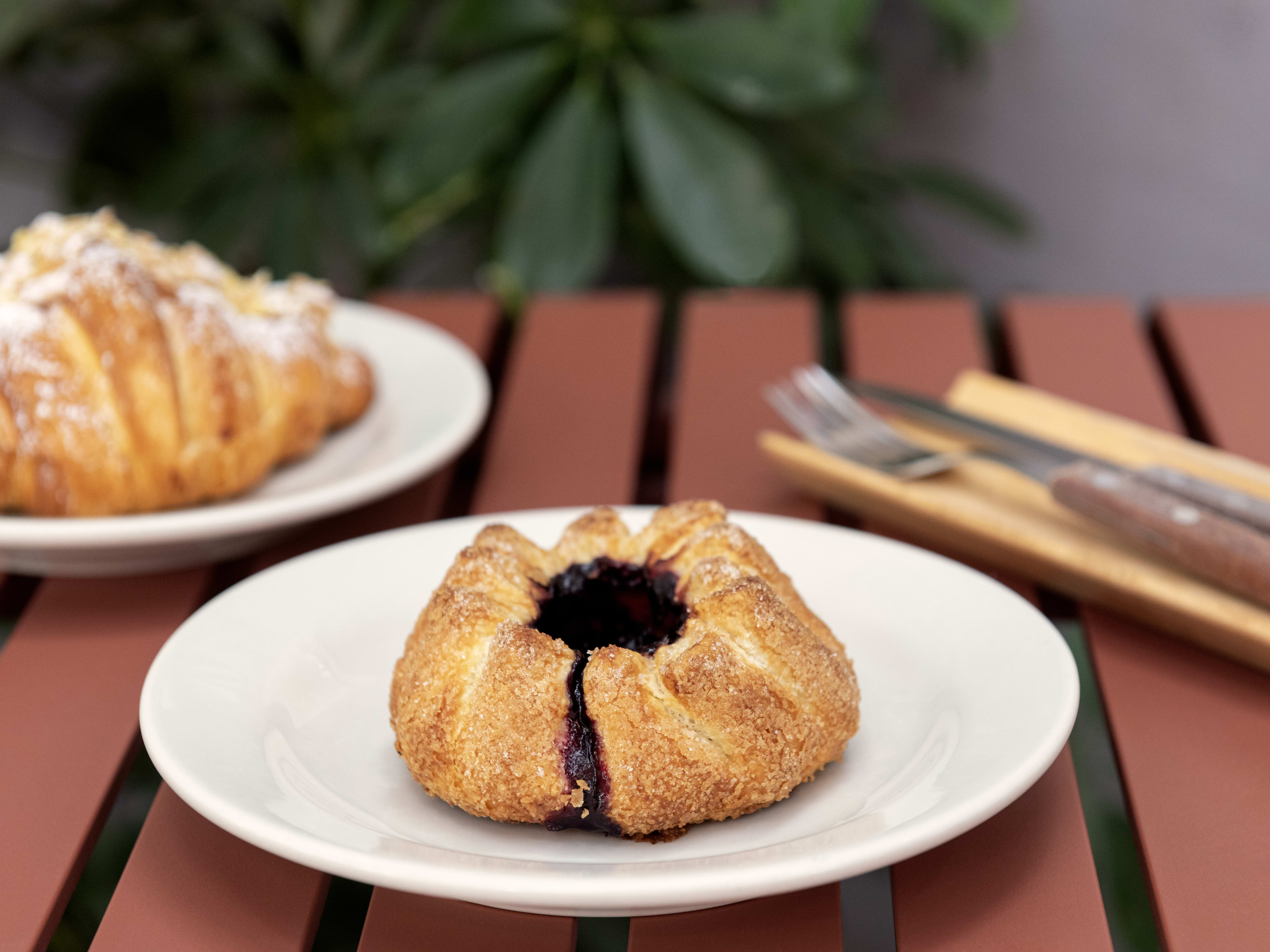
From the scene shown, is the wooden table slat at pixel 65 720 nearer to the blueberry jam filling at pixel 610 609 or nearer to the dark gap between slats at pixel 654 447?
the blueberry jam filling at pixel 610 609

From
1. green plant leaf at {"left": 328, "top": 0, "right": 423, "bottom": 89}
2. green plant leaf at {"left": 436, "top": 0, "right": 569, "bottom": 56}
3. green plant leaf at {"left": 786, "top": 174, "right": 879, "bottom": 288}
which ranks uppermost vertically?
green plant leaf at {"left": 436, "top": 0, "right": 569, "bottom": 56}

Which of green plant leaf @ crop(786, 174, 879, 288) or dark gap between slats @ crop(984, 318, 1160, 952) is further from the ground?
dark gap between slats @ crop(984, 318, 1160, 952)

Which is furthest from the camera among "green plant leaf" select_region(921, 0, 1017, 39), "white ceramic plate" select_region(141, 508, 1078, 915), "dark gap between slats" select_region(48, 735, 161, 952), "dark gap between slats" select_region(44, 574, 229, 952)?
"green plant leaf" select_region(921, 0, 1017, 39)

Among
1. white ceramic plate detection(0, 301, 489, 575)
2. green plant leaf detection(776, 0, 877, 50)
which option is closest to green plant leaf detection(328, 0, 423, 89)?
green plant leaf detection(776, 0, 877, 50)

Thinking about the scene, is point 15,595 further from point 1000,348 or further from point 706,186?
point 706,186

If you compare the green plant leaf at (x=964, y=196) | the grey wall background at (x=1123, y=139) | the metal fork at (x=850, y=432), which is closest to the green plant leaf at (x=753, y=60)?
the green plant leaf at (x=964, y=196)

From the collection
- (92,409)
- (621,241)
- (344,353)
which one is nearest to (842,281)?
(621,241)

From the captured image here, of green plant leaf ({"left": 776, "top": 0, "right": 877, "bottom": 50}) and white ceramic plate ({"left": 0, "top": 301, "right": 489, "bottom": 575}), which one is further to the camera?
green plant leaf ({"left": 776, "top": 0, "right": 877, "bottom": 50})

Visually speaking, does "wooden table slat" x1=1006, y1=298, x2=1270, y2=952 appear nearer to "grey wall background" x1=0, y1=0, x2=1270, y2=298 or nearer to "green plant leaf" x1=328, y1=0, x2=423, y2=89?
"green plant leaf" x1=328, y1=0, x2=423, y2=89
